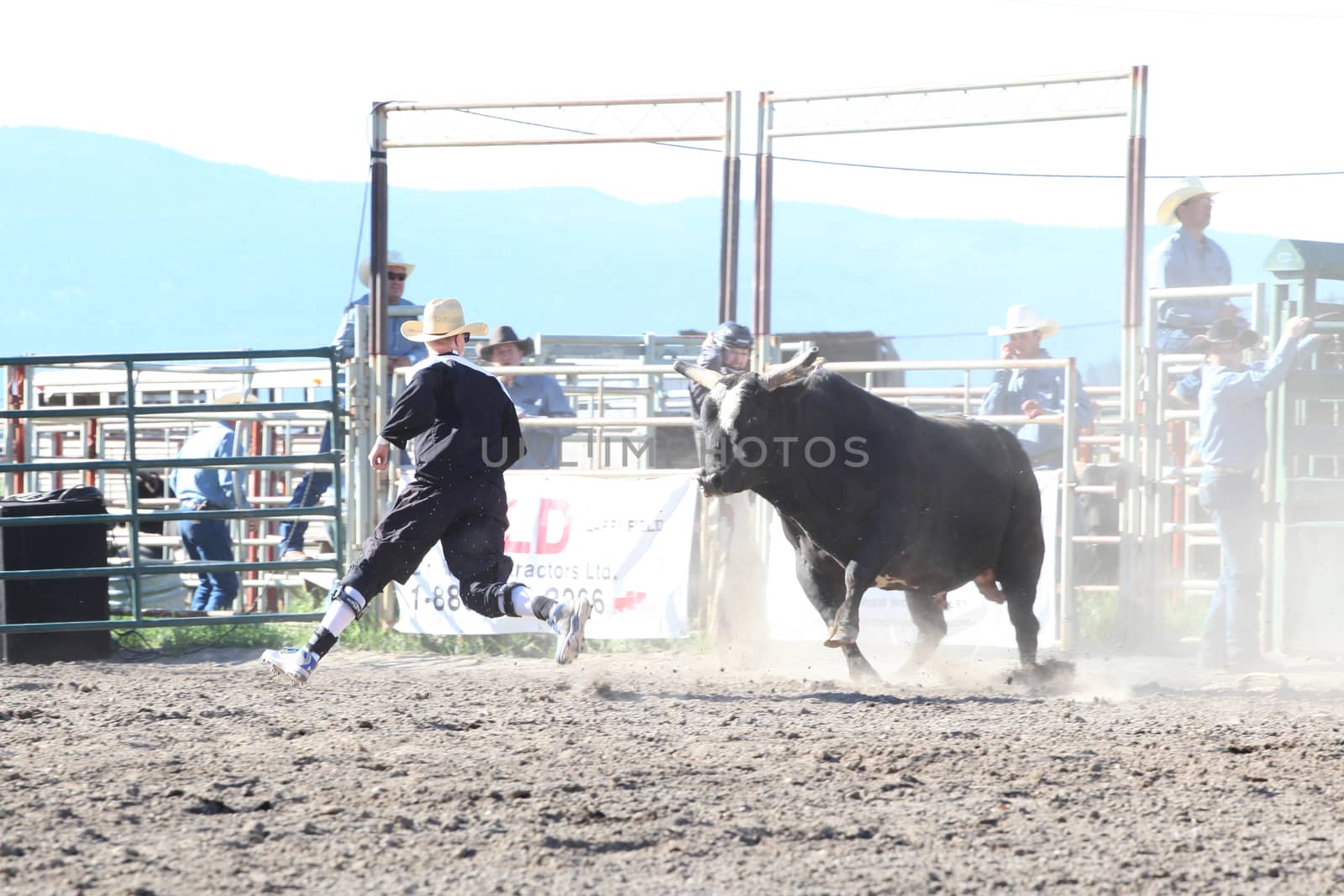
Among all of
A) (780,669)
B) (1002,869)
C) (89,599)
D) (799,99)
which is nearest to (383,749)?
(1002,869)

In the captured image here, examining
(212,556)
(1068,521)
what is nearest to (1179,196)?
(1068,521)

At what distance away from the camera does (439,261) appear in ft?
496

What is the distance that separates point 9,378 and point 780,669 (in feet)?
16.0

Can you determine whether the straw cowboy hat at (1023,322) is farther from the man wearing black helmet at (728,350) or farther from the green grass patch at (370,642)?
the green grass patch at (370,642)

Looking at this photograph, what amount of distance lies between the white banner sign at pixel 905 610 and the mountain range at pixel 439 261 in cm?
7969

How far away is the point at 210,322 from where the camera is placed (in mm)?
103750

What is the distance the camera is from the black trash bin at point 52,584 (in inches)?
333

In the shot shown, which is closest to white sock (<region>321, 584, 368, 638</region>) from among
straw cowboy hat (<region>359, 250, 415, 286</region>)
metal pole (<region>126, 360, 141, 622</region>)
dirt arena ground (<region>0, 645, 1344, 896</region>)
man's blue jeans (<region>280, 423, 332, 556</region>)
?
dirt arena ground (<region>0, 645, 1344, 896</region>)

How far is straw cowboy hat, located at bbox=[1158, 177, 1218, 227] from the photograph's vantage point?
357 inches

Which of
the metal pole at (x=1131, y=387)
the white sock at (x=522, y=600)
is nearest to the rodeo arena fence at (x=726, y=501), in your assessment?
the metal pole at (x=1131, y=387)

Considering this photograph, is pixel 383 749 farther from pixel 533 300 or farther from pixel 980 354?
pixel 533 300

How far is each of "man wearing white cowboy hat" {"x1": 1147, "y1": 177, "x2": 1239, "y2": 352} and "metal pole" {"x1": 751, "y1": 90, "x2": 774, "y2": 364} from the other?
2.26 m

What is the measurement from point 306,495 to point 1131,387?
551cm

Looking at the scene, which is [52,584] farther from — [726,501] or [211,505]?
[726,501]
